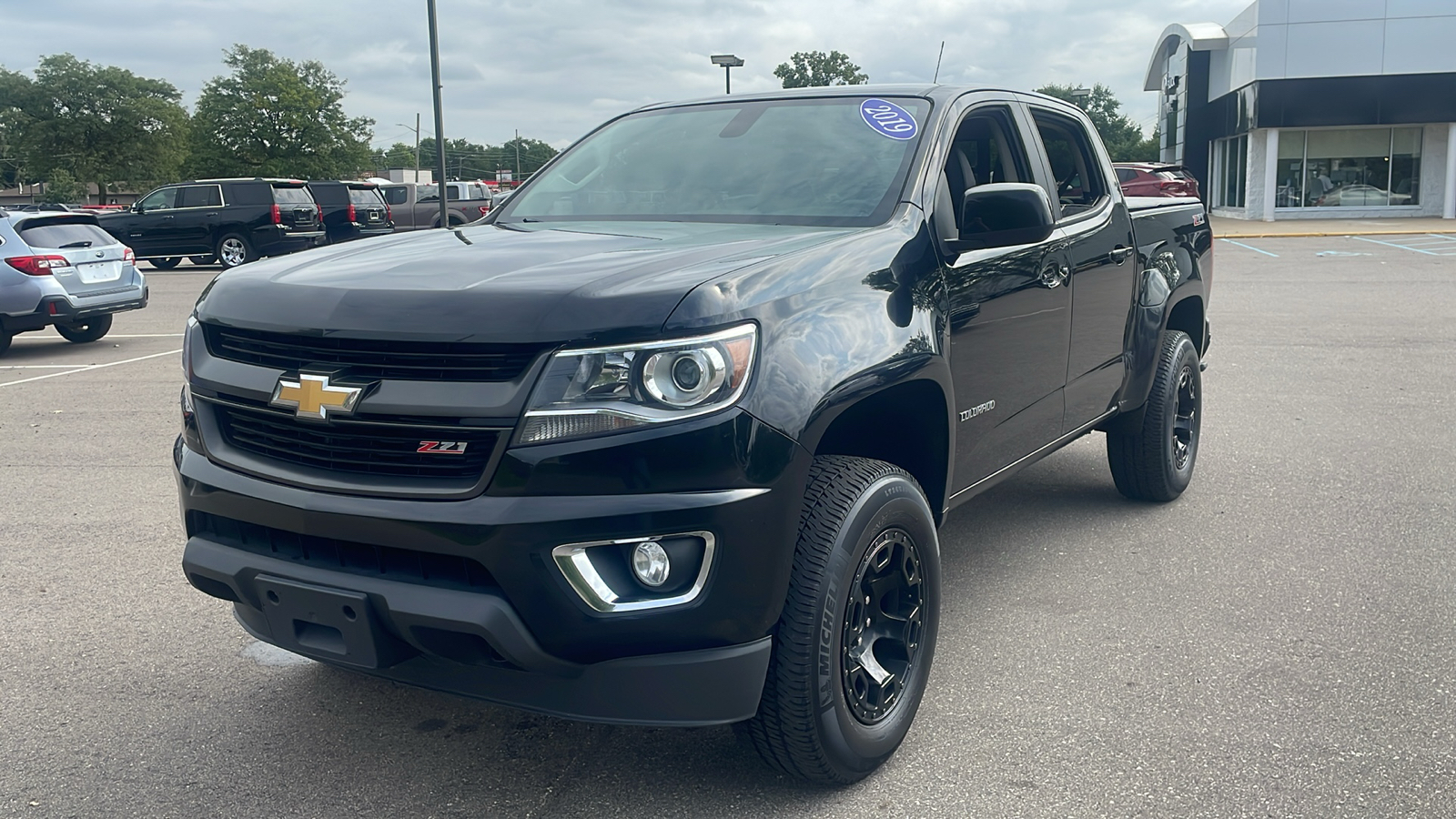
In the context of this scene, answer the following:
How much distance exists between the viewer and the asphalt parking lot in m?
2.92

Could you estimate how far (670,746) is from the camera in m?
3.19

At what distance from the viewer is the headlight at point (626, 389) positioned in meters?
2.41

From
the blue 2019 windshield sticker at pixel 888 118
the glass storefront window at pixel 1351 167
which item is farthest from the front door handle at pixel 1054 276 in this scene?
the glass storefront window at pixel 1351 167

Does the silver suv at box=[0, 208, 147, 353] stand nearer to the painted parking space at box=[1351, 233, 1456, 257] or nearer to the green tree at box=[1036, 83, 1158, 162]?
the painted parking space at box=[1351, 233, 1456, 257]

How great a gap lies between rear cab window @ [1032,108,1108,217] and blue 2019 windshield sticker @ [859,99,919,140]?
918 mm

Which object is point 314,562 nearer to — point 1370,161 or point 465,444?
point 465,444

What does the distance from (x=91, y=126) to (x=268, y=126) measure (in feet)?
55.5

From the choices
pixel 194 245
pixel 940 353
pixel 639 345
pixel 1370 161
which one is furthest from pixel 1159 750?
pixel 1370 161

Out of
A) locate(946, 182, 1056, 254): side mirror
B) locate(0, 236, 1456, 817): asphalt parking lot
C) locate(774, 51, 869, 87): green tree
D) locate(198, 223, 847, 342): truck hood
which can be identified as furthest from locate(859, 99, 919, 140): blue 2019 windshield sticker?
locate(774, 51, 869, 87): green tree

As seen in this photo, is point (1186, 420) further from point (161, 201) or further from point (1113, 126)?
point (1113, 126)

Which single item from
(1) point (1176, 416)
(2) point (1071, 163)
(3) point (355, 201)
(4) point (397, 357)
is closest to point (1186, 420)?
(1) point (1176, 416)

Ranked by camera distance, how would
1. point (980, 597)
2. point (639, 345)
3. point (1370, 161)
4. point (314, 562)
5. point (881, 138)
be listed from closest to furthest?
point (639, 345)
point (314, 562)
point (881, 138)
point (980, 597)
point (1370, 161)

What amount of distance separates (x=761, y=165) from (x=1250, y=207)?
3734 centimetres

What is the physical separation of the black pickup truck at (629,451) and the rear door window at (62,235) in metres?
10.6
